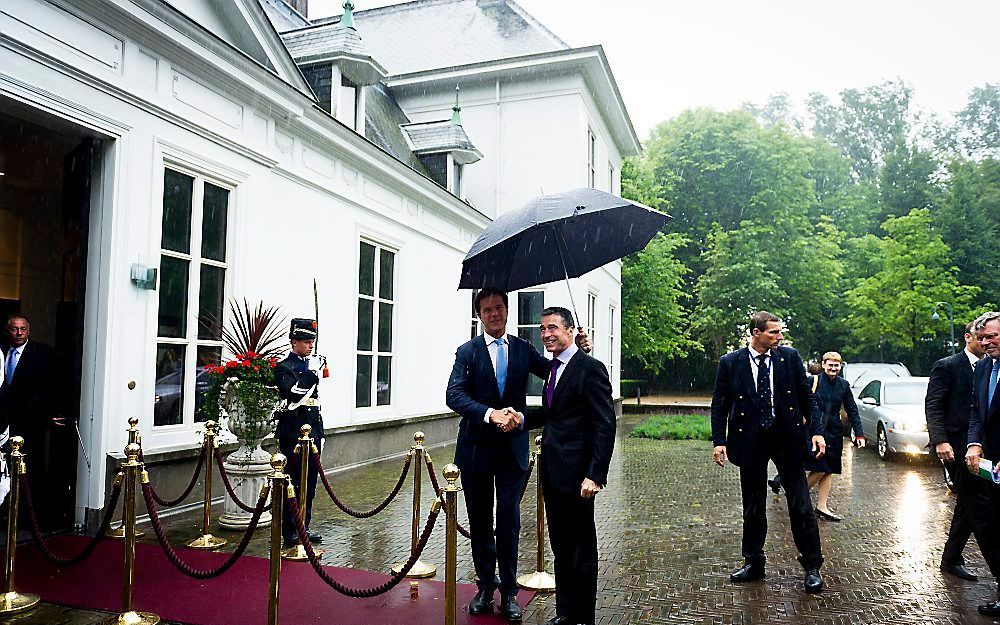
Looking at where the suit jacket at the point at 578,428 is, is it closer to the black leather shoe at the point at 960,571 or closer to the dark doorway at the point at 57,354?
the black leather shoe at the point at 960,571

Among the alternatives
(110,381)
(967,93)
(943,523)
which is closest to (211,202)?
(110,381)

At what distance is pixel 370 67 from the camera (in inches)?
457

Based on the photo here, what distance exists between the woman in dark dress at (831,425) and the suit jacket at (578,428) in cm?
449

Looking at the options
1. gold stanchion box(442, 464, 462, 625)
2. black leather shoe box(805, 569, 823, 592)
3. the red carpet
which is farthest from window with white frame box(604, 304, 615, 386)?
gold stanchion box(442, 464, 462, 625)

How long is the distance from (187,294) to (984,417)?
284 inches

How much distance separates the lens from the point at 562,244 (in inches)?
196

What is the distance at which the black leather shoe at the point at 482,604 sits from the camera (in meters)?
4.65

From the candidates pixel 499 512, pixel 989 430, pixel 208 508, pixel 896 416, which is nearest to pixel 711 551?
pixel 989 430

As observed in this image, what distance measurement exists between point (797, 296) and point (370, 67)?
28.0 meters

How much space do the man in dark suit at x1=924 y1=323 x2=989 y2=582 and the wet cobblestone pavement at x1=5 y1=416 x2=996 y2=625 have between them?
200 millimetres

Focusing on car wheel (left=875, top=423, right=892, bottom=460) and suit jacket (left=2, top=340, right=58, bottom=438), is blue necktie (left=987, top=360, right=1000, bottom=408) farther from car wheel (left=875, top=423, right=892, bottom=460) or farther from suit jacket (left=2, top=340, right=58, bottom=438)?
car wheel (left=875, top=423, right=892, bottom=460)

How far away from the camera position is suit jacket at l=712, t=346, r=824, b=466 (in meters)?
5.56

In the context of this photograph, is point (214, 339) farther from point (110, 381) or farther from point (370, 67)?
point (370, 67)

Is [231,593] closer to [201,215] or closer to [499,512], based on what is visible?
[499,512]
